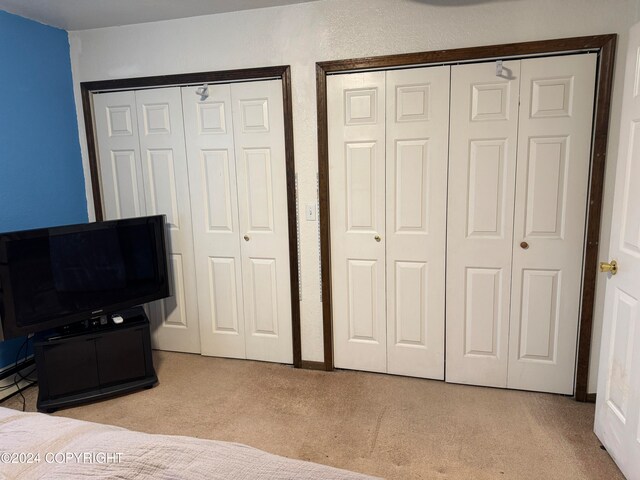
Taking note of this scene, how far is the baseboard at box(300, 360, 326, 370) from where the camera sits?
302 cm

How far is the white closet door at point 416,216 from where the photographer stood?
2.60m

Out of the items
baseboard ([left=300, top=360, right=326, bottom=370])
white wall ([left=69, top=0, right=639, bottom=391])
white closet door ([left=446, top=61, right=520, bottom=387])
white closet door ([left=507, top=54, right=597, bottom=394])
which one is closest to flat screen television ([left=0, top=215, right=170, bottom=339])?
white wall ([left=69, top=0, right=639, bottom=391])

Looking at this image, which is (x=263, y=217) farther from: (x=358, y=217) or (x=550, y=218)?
(x=550, y=218)

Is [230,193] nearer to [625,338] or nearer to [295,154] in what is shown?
[295,154]

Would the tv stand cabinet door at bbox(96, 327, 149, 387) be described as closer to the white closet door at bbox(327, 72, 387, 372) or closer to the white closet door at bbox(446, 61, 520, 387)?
the white closet door at bbox(327, 72, 387, 372)

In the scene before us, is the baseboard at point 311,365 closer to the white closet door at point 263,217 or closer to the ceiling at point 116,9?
the white closet door at point 263,217

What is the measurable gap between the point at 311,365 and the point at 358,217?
3.54 ft

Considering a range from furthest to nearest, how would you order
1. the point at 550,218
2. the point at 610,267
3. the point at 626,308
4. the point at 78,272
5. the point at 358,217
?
the point at 358,217
the point at 78,272
the point at 550,218
the point at 610,267
the point at 626,308

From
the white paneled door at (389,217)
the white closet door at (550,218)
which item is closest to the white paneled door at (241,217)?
the white paneled door at (389,217)

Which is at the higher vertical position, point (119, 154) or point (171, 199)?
point (119, 154)

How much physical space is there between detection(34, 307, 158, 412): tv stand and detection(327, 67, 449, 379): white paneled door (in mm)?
1283

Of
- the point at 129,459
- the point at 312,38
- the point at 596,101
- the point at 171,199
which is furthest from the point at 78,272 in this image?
the point at 596,101

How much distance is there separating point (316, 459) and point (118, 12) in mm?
2852

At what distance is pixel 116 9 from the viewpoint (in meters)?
2.69
